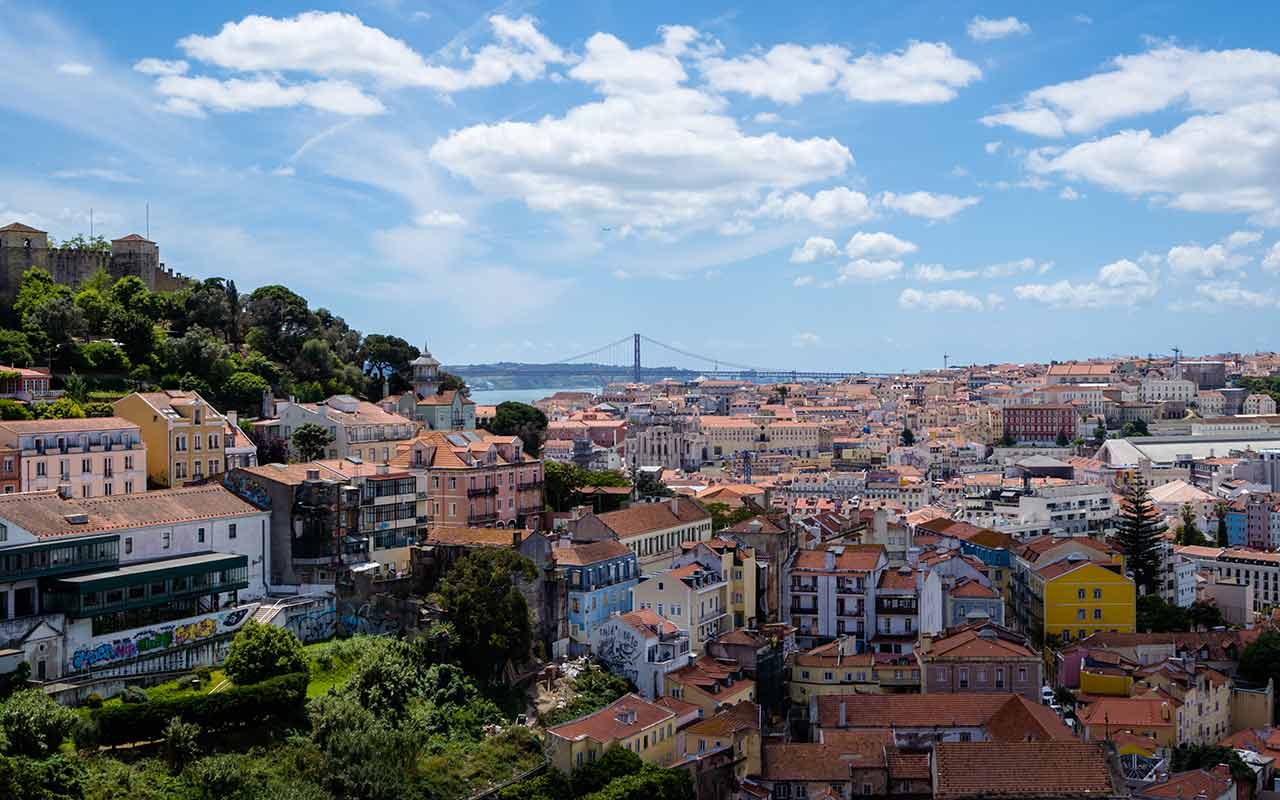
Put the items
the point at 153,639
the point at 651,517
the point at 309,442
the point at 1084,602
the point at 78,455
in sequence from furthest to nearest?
the point at 1084,602, the point at 651,517, the point at 309,442, the point at 78,455, the point at 153,639

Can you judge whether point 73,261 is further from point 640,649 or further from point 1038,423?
point 1038,423

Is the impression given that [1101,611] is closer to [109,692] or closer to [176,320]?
[109,692]

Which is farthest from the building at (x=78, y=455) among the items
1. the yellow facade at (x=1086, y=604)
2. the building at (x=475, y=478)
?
the yellow facade at (x=1086, y=604)

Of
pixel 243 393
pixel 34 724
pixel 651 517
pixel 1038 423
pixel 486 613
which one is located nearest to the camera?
pixel 34 724

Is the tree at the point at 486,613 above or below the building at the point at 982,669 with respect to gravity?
above

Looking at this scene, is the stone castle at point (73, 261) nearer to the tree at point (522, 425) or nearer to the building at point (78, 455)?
the tree at point (522, 425)

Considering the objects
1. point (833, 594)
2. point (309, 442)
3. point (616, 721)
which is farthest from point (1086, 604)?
point (309, 442)

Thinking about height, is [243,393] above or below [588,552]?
above
